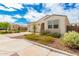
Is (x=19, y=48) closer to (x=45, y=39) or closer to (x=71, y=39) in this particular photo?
(x=45, y=39)

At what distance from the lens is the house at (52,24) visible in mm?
3717

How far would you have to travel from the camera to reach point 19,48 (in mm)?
3631

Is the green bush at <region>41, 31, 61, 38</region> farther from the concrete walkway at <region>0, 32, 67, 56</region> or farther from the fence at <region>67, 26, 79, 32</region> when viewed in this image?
the concrete walkway at <region>0, 32, 67, 56</region>

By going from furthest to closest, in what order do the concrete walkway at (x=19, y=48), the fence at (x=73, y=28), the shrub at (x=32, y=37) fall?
the shrub at (x=32, y=37)
the fence at (x=73, y=28)
the concrete walkway at (x=19, y=48)

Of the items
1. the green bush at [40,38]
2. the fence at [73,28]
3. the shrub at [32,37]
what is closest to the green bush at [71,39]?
the fence at [73,28]

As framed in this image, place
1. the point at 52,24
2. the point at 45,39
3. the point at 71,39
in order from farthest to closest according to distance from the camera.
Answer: the point at 52,24 < the point at 45,39 < the point at 71,39

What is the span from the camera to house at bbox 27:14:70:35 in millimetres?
3717

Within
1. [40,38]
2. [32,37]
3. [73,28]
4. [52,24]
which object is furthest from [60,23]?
[32,37]

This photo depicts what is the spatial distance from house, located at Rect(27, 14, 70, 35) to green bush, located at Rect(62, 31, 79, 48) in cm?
16

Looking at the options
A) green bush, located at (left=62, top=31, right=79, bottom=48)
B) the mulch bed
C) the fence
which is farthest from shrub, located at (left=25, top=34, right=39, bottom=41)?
the fence

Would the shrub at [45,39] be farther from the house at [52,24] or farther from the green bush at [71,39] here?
the green bush at [71,39]

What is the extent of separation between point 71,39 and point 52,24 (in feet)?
2.10

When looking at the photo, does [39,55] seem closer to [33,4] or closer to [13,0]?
[33,4]

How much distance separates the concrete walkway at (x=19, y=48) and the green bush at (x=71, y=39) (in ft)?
1.21
